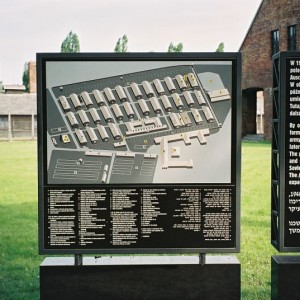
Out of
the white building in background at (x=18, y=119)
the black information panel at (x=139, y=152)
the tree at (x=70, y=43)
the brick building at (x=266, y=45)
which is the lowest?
the black information panel at (x=139, y=152)

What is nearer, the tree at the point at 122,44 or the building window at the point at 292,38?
the building window at the point at 292,38

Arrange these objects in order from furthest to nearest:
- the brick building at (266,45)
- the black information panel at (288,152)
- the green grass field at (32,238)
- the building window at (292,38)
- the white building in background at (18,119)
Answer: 1. the white building in background at (18,119)
2. the brick building at (266,45)
3. the building window at (292,38)
4. the green grass field at (32,238)
5. the black information panel at (288,152)

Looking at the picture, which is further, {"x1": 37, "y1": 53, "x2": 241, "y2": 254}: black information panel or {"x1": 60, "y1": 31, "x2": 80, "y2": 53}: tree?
{"x1": 60, "y1": 31, "x2": 80, "y2": 53}: tree

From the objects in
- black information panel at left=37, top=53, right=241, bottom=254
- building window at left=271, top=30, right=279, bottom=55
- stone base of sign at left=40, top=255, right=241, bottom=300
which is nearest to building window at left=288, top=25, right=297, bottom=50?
building window at left=271, top=30, right=279, bottom=55

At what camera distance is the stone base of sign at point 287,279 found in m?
5.91

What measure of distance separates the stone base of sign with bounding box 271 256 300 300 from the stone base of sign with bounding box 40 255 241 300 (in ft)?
1.20

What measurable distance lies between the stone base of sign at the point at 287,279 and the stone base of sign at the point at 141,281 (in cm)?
36

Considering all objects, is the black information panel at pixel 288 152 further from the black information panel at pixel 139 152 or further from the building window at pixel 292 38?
the building window at pixel 292 38

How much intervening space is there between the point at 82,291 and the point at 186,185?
1.42 meters

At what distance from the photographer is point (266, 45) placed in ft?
133

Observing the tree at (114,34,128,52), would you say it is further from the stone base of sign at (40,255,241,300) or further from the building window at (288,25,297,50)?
the stone base of sign at (40,255,241,300)

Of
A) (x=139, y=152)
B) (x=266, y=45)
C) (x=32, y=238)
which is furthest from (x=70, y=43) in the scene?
(x=139, y=152)

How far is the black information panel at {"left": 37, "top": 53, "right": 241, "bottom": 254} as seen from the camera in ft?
19.4

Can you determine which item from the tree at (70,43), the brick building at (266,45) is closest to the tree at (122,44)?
the tree at (70,43)
